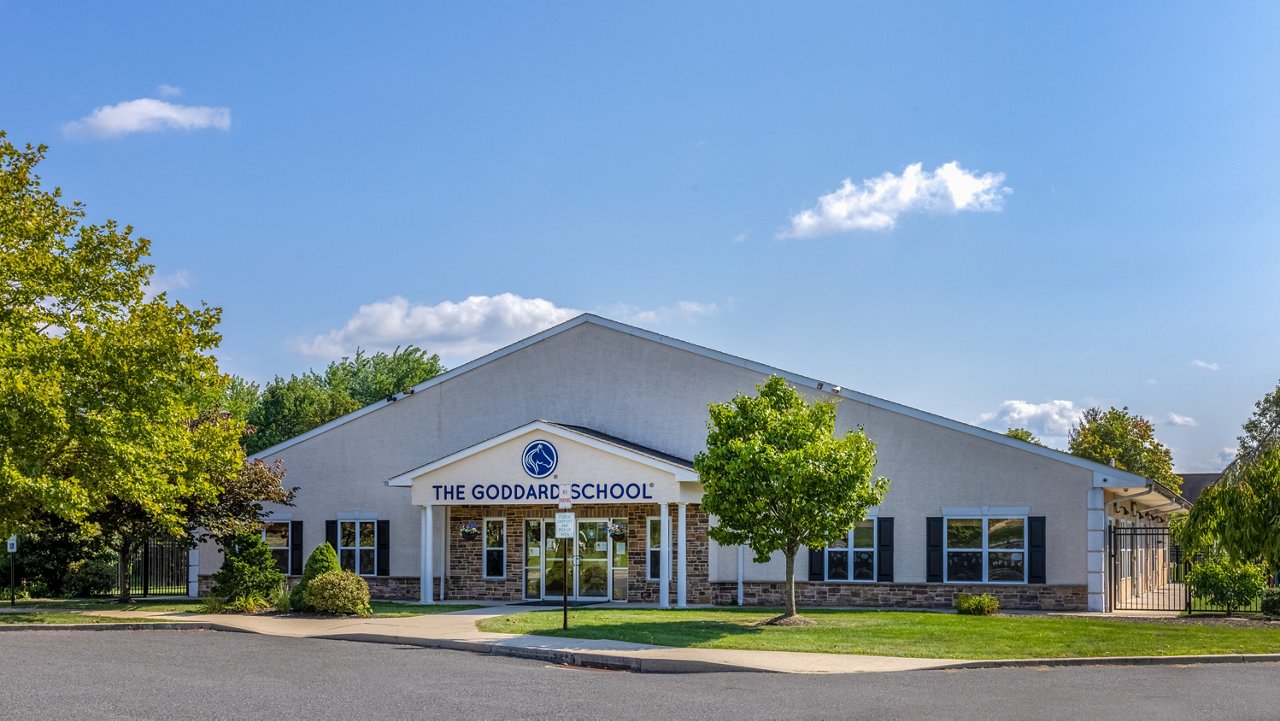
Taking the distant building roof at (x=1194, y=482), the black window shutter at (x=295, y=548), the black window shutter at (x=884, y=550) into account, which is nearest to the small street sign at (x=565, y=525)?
the black window shutter at (x=884, y=550)

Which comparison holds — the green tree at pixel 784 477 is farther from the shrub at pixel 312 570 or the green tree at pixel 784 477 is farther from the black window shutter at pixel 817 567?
the shrub at pixel 312 570

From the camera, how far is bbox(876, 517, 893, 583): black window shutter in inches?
1109

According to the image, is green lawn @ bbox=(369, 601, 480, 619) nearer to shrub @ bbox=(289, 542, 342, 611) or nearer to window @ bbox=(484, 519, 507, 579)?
shrub @ bbox=(289, 542, 342, 611)

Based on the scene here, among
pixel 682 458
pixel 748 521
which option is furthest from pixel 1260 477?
pixel 682 458

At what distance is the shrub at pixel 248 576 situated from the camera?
1114 inches

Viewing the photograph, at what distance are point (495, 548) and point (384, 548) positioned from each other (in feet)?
11.3

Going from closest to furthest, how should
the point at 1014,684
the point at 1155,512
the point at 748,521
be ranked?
the point at 1014,684 < the point at 748,521 < the point at 1155,512

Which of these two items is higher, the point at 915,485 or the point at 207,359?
the point at 207,359

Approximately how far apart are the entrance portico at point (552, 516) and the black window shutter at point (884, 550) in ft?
13.8

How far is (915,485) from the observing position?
1106 inches

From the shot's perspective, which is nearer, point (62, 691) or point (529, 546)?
point (62, 691)

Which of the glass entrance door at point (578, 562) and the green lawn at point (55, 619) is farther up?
the glass entrance door at point (578, 562)

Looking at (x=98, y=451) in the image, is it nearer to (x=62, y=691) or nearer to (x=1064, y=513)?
(x=62, y=691)

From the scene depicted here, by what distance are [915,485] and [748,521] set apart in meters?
7.11
